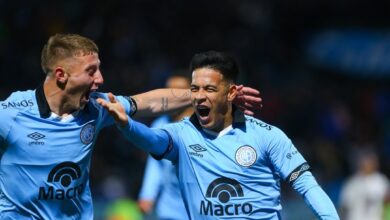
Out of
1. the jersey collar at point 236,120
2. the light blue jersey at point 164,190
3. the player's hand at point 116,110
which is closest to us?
the player's hand at point 116,110

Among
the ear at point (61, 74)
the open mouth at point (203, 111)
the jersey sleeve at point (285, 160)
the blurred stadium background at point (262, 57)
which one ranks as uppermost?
the blurred stadium background at point (262, 57)

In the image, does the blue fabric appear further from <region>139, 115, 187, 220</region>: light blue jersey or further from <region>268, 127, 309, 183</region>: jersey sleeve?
<region>139, 115, 187, 220</region>: light blue jersey

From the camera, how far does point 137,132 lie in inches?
277

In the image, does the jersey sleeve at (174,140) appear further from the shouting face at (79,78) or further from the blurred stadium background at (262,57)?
the blurred stadium background at (262,57)

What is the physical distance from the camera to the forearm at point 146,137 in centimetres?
701

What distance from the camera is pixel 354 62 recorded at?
1962cm

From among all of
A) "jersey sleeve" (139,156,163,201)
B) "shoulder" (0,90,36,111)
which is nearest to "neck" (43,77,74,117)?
"shoulder" (0,90,36,111)

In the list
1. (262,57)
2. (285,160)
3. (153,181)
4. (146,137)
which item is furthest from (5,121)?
(262,57)

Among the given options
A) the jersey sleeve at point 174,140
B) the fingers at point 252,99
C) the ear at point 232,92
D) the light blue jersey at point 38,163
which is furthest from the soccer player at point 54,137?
the fingers at point 252,99

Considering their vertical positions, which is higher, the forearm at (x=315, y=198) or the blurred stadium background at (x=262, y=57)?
the blurred stadium background at (x=262, y=57)

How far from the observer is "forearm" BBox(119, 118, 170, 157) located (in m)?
7.01

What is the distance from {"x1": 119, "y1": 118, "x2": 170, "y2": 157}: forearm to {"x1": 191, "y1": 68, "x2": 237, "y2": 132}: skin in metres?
0.32

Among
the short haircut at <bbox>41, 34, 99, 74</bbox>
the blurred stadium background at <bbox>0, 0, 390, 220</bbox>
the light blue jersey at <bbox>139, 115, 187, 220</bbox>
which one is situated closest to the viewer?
the short haircut at <bbox>41, 34, 99, 74</bbox>

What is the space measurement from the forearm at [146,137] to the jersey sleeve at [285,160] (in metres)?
0.73
